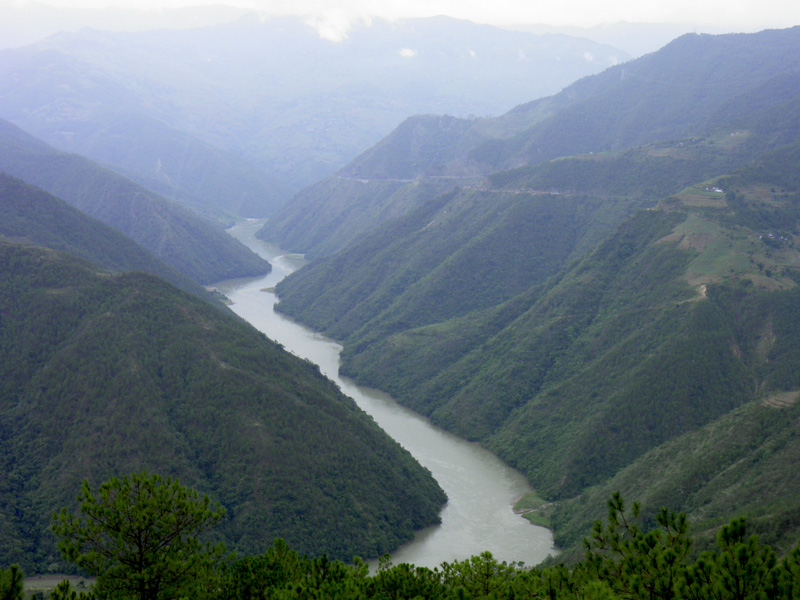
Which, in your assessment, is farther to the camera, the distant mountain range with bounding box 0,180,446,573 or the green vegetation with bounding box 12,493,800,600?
the distant mountain range with bounding box 0,180,446,573

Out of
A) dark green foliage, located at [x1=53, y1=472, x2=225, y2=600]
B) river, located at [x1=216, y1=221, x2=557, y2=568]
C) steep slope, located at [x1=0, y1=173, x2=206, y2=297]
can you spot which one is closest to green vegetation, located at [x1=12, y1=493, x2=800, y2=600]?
dark green foliage, located at [x1=53, y1=472, x2=225, y2=600]

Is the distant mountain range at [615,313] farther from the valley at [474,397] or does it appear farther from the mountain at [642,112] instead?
the mountain at [642,112]

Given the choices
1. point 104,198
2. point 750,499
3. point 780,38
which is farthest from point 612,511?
point 780,38

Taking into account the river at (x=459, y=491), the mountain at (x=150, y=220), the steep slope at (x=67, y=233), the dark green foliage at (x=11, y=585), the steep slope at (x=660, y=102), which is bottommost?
the mountain at (x=150, y=220)

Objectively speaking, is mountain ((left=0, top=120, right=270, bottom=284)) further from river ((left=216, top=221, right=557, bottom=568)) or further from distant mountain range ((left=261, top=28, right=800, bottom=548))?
river ((left=216, top=221, right=557, bottom=568))

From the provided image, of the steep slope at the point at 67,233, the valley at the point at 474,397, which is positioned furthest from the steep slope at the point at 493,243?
the steep slope at the point at 67,233

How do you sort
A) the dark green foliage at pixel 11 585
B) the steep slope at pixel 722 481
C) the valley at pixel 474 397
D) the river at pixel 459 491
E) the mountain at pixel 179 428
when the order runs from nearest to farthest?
the dark green foliage at pixel 11 585, the valley at pixel 474 397, the steep slope at pixel 722 481, the mountain at pixel 179 428, the river at pixel 459 491

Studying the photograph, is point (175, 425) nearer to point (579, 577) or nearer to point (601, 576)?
point (579, 577)

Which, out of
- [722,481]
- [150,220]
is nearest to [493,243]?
[722,481]
